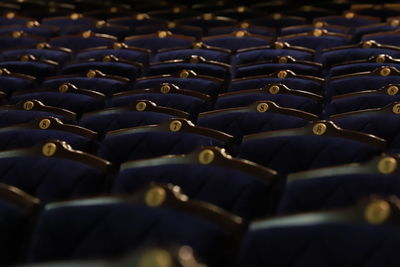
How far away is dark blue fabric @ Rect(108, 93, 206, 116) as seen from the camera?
0.75 m

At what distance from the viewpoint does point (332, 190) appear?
1.49 ft

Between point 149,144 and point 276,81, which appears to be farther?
point 276,81

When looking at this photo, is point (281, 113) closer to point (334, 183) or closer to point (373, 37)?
point (334, 183)

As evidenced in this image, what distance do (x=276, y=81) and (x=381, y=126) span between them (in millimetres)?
225

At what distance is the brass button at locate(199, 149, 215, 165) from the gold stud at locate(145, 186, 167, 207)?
0.09m

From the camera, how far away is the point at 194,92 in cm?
77

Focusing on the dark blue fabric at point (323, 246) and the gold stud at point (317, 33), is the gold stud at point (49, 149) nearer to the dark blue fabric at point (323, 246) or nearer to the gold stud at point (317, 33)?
the dark blue fabric at point (323, 246)

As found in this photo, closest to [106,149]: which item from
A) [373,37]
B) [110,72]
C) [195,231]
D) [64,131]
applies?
[64,131]

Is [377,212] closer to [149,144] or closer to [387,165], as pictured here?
[387,165]

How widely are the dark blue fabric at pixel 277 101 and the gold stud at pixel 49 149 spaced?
267 mm

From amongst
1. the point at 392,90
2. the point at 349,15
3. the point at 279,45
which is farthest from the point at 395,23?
the point at 392,90

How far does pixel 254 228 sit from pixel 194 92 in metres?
0.41

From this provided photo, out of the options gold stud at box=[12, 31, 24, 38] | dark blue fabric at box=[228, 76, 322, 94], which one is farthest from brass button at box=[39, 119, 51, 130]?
gold stud at box=[12, 31, 24, 38]

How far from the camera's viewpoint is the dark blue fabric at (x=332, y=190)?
446 millimetres
